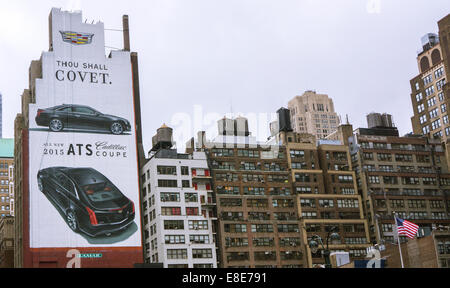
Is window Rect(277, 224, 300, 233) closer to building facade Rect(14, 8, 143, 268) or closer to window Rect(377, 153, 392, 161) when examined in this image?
window Rect(377, 153, 392, 161)

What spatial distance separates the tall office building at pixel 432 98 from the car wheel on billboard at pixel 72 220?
99.7 metres

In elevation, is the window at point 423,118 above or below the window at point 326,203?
above

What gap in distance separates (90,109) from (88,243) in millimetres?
33867

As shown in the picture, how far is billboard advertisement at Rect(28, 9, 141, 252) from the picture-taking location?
150m

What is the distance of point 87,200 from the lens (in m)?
153

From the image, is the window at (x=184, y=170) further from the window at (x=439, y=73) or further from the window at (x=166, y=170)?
the window at (x=439, y=73)

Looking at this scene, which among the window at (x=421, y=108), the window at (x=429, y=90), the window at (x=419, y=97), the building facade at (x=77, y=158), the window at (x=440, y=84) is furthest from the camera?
the window at (x=419, y=97)

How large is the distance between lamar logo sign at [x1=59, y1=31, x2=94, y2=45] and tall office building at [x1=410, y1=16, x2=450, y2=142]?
9648 cm

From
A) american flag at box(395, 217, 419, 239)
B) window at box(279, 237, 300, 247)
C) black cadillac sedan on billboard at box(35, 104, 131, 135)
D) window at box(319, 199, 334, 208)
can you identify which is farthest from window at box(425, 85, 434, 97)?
american flag at box(395, 217, 419, 239)

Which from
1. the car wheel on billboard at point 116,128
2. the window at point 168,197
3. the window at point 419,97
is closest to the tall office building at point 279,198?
the window at point 168,197

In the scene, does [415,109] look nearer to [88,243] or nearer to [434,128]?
[434,128]

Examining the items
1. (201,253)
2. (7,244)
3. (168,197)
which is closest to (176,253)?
(201,253)

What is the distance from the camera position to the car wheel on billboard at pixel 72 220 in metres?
149

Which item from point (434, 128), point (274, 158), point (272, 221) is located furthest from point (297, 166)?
point (434, 128)
